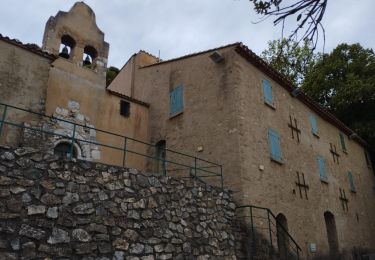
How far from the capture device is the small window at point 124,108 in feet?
47.5

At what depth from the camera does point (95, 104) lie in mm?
13570

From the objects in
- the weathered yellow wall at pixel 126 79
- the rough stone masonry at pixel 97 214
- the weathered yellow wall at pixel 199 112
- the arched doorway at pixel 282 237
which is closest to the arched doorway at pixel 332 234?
the arched doorway at pixel 282 237

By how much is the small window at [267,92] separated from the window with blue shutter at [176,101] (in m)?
3.20

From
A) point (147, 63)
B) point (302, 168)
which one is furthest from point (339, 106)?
point (147, 63)

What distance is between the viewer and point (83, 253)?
7.07 metres

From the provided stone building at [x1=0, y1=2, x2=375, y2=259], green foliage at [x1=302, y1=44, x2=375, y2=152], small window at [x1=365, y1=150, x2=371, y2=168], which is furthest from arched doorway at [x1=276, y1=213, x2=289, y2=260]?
small window at [x1=365, y1=150, x2=371, y2=168]

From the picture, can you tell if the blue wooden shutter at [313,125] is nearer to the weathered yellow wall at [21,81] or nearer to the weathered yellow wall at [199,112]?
the weathered yellow wall at [199,112]

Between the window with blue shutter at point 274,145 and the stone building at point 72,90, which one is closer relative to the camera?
the stone building at point 72,90

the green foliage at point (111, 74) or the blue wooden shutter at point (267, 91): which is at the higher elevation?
the green foliage at point (111, 74)

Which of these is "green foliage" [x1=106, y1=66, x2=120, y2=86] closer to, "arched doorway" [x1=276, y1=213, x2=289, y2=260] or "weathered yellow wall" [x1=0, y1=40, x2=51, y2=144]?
"weathered yellow wall" [x1=0, y1=40, x2=51, y2=144]

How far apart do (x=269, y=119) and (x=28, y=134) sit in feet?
27.5

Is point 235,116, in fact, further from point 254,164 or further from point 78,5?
point 78,5

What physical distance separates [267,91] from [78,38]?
755cm

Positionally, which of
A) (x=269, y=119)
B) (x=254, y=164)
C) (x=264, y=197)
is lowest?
(x=264, y=197)
